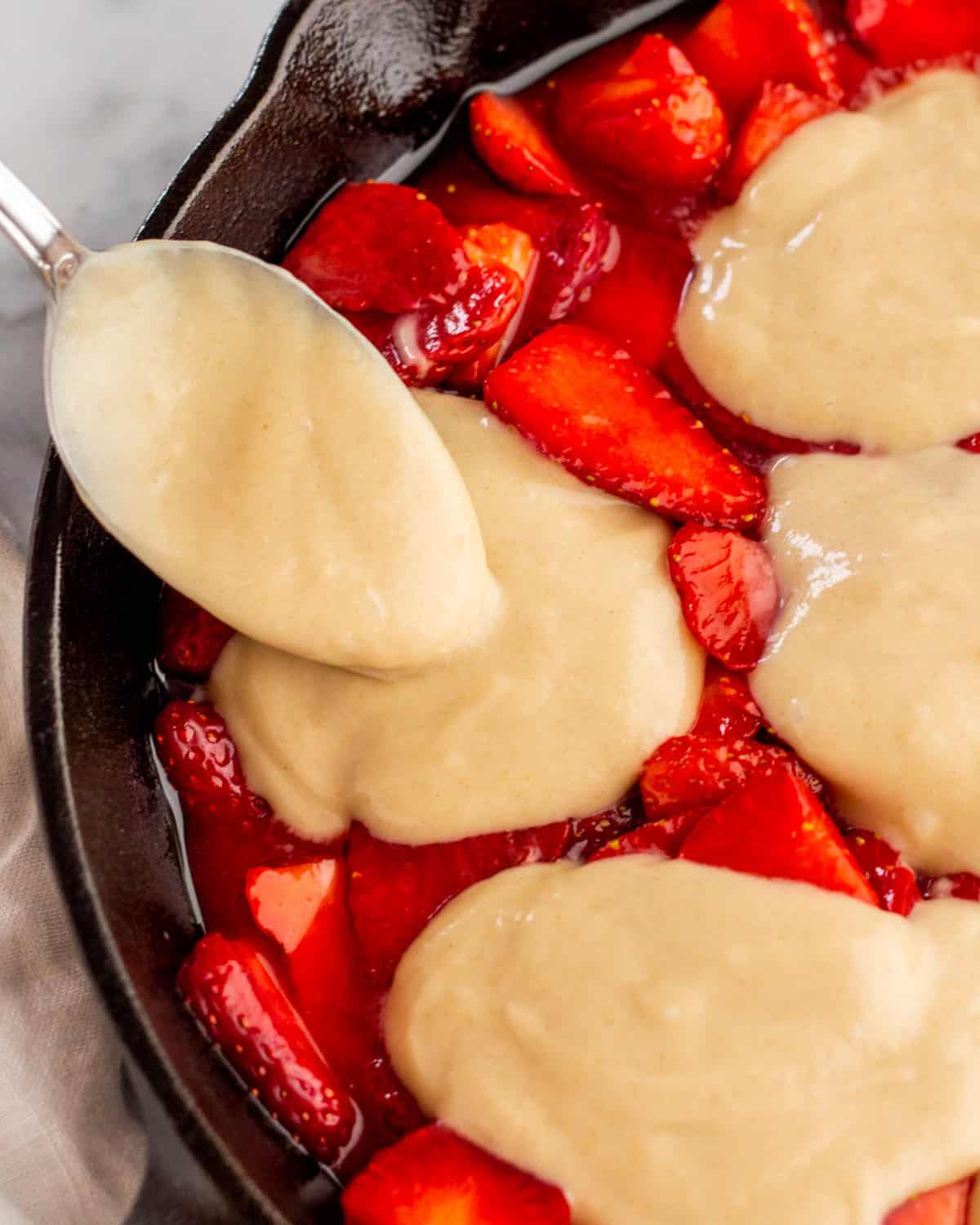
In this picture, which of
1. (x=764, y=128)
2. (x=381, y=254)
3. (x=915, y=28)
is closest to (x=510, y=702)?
(x=381, y=254)

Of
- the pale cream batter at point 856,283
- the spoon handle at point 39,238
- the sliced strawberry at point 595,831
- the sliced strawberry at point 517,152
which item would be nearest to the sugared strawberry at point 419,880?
the sliced strawberry at point 595,831

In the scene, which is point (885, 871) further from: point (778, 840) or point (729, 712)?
point (729, 712)

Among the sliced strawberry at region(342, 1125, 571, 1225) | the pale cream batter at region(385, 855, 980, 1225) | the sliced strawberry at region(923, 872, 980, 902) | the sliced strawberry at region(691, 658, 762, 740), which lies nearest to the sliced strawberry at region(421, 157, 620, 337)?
the sliced strawberry at region(691, 658, 762, 740)

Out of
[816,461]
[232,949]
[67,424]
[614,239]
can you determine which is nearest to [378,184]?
[614,239]

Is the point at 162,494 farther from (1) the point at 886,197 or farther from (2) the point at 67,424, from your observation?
(1) the point at 886,197

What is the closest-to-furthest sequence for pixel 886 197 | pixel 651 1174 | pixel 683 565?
pixel 651 1174 < pixel 683 565 < pixel 886 197

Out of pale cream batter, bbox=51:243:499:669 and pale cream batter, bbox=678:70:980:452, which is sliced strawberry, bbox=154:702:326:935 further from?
pale cream batter, bbox=678:70:980:452
